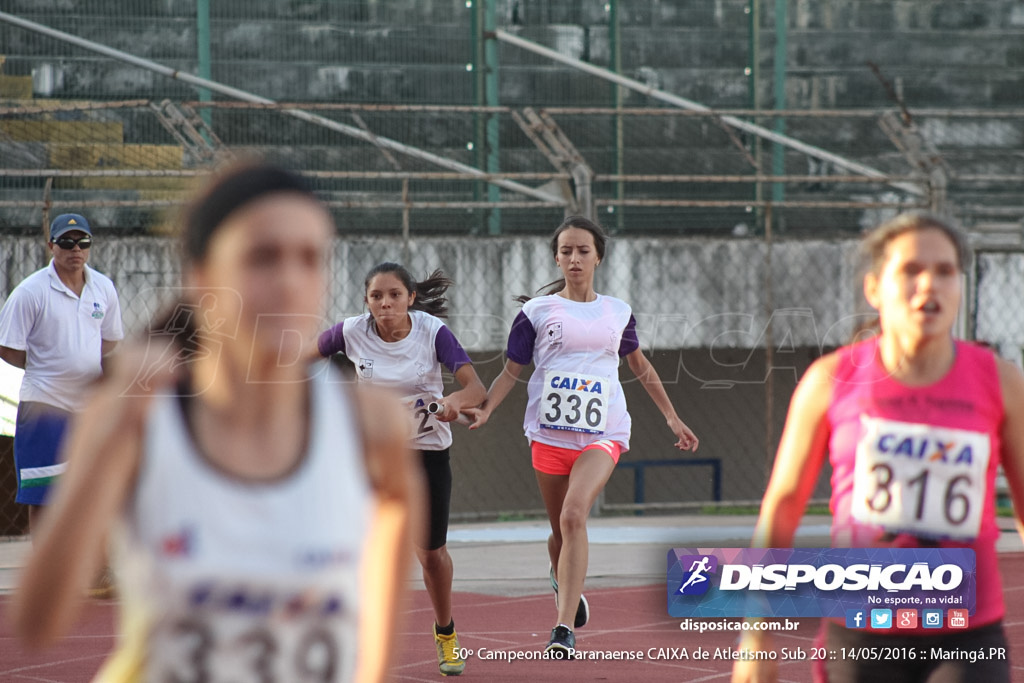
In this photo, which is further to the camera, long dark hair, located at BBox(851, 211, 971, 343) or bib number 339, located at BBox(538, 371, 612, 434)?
bib number 339, located at BBox(538, 371, 612, 434)

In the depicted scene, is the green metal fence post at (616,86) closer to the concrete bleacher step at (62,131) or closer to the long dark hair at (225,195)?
the concrete bleacher step at (62,131)

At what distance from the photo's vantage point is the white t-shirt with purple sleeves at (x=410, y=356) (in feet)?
21.1

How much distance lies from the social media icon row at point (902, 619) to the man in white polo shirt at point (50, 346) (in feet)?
18.0

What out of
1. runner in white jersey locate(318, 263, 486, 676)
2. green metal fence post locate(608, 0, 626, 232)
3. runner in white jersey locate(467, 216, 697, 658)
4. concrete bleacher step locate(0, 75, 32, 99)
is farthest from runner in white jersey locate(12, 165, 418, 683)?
concrete bleacher step locate(0, 75, 32, 99)

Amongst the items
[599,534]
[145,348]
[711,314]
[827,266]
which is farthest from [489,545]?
[145,348]

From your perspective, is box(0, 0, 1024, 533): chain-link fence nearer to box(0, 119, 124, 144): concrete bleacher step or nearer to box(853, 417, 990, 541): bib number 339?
box(0, 119, 124, 144): concrete bleacher step

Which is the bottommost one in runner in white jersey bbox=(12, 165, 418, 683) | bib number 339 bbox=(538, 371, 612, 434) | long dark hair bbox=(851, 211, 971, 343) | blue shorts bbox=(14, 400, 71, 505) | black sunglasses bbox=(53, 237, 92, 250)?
blue shorts bbox=(14, 400, 71, 505)

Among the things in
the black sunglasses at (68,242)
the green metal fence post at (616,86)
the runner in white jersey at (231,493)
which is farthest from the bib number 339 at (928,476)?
the green metal fence post at (616,86)

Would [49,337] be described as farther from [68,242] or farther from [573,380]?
[573,380]

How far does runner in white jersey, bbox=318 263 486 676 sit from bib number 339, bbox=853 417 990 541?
122 inches

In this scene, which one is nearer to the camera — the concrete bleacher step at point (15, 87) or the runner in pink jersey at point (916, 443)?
the runner in pink jersey at point (916, 443)

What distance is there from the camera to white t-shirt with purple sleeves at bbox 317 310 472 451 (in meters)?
6.42

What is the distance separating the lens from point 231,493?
183 centimetres

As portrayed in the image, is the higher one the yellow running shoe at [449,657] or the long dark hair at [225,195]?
the long dark hair at [225,195]
